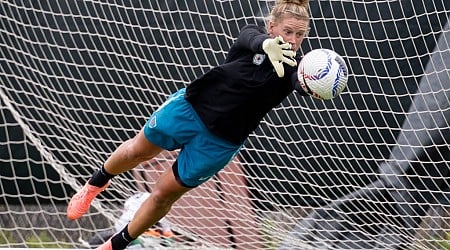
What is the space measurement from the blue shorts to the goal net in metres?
1.16

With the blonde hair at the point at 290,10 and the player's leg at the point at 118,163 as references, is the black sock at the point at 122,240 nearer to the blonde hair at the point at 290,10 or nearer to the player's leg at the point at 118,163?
the player's leg at the point at 118,163

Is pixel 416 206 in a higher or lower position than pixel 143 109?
lower

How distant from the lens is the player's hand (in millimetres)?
3535

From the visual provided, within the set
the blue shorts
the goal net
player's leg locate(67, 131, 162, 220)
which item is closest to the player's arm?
the blue shorts

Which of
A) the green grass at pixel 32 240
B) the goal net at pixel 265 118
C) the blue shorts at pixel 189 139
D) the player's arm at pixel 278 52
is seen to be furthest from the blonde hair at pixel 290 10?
the green grass at pixel 32 240

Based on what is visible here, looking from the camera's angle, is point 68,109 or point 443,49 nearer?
point 443,49

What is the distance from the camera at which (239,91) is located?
3.84m

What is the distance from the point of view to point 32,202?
592 cm

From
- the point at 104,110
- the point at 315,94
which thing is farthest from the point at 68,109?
the point at 315,94

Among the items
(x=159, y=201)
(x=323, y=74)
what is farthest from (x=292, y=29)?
(x=159, y=201)

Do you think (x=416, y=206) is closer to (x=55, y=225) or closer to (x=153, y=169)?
(x=153, y=169)

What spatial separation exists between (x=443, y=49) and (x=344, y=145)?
0.71 metres

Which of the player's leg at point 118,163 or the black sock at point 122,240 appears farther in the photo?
the black sock at point 122,240

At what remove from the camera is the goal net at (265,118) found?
4973 mm
